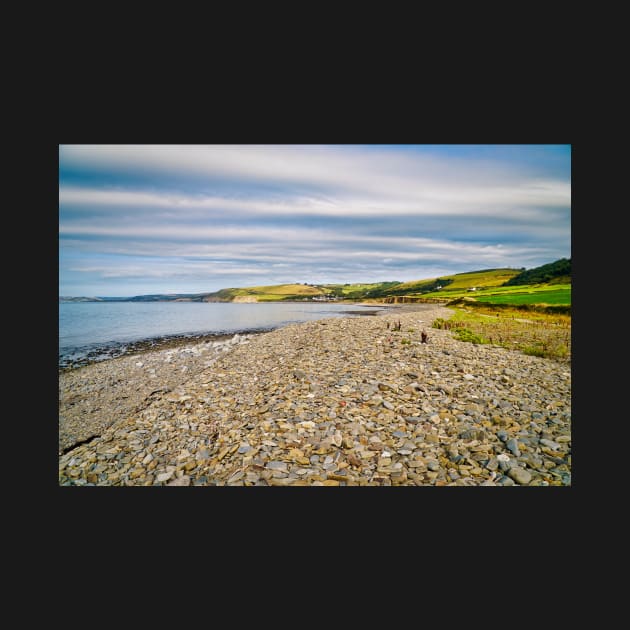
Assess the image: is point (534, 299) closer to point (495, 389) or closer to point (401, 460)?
point (495, 389)

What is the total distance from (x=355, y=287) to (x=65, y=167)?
12.9 meters

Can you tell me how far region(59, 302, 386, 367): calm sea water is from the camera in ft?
26.3

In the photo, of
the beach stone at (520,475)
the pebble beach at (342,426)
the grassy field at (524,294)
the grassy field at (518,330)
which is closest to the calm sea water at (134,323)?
the pebble beach at (342,426)

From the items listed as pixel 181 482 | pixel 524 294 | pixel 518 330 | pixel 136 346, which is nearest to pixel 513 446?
pixel 524 294

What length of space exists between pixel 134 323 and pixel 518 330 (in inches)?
697

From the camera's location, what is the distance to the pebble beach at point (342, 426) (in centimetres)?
388

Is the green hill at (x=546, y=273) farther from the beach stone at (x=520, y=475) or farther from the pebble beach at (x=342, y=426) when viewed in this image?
the beach stone at (x=520, y=475)

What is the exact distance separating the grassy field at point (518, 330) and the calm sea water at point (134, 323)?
8.91 m

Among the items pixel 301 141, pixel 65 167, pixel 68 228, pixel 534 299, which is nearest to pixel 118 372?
pixel 68 228

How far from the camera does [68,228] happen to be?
5.14 metres

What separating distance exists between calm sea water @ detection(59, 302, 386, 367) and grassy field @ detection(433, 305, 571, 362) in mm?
8909

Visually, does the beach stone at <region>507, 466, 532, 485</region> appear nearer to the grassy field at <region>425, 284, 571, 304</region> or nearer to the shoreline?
the grassy field at <region>425, 284, 571, 304</region>

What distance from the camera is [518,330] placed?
25.3ft

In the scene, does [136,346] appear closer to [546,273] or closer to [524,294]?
[524,294]
